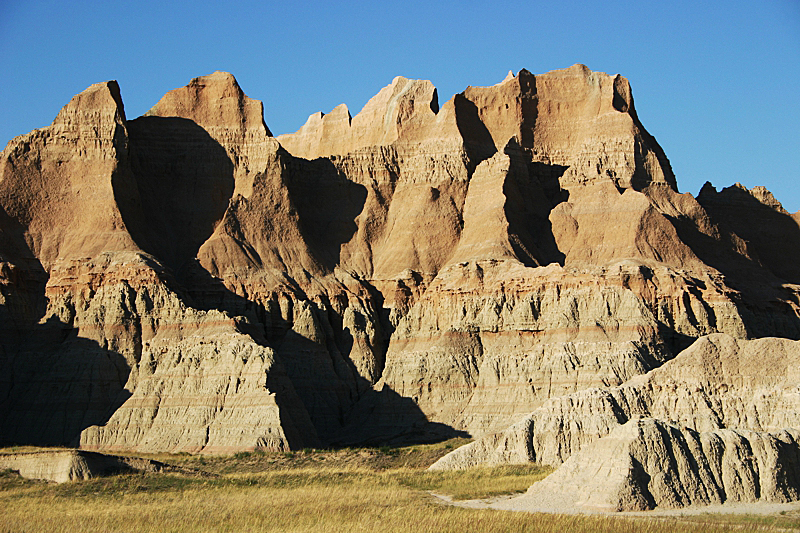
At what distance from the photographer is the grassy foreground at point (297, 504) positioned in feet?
132

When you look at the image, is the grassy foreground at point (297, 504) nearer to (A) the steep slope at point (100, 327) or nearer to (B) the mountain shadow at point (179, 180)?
(A) the steep slope at point (100, 327)

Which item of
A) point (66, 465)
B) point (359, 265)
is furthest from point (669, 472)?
point (359, 265)

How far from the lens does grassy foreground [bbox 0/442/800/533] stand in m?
40.3

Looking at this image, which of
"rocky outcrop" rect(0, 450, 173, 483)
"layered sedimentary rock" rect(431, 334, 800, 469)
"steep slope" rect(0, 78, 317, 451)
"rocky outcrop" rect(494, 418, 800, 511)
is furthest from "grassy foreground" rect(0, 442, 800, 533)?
"steep slope" rect(0, 78, 317, 451)

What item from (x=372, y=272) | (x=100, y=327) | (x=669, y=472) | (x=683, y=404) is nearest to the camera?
(x=669, y=472)

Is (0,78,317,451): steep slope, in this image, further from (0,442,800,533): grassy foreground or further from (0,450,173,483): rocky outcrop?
(0,450,173,483): rocky outcrop

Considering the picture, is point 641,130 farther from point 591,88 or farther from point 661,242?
point 661,242

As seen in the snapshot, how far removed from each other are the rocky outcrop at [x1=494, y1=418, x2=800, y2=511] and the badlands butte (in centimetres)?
1503

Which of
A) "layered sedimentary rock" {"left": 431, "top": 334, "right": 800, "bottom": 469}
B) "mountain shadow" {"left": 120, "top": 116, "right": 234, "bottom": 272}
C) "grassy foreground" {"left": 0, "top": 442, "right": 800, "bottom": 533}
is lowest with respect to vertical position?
"grassy foreground" {"left": 0, "top": 442, "right": 800, "bottom": 533}

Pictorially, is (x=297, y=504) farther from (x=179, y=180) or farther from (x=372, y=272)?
(x=179, y=180)

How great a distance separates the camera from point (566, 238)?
10438cm

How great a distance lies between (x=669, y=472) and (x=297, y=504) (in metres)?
14.2

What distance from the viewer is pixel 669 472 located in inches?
1743

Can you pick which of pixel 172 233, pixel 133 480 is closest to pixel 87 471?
pixel 133 480
